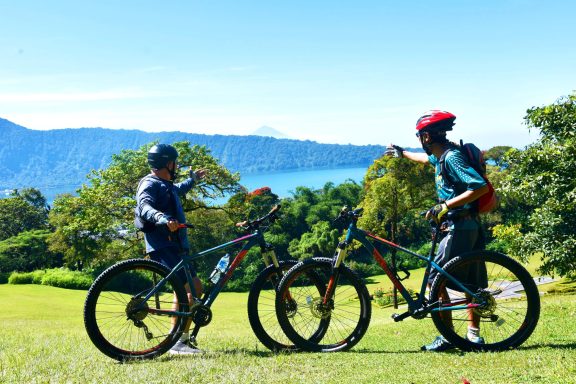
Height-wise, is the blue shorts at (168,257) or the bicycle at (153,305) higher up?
the blue shorts at (168,257)

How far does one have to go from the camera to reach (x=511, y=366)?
461 centimetres

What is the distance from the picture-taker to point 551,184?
17.5 meters

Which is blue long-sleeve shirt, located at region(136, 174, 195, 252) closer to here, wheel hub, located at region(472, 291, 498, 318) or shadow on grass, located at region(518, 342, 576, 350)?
wheel hub, located at region(472, 291, 498, 318)

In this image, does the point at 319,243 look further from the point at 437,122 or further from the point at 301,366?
the point at 301,366

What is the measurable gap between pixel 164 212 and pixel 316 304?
2113mm

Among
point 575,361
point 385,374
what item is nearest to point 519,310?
point 575,361

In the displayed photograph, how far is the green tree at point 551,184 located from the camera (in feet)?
56.6

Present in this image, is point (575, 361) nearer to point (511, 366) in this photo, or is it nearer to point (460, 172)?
point (511, 366)

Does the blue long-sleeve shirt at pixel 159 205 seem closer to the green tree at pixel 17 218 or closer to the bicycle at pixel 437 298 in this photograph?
the bicycle at pixel 437 298

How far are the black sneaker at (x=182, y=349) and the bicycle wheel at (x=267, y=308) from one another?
744 mm

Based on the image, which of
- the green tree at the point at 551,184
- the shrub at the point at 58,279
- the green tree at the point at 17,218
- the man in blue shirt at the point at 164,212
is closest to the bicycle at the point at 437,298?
the man in blue shirt at the point at 164,212

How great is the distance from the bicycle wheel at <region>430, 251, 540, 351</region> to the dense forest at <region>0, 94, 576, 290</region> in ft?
31.5

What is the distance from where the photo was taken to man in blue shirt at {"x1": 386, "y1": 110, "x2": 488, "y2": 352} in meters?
5.46

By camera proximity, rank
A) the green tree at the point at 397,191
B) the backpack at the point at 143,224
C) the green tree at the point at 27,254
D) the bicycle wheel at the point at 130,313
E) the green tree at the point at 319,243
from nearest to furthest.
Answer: the bicycle wheel at the point at 130,313, the backpack at the point at 143,224, the green tree at the point at 397,191, the green tree at the point at 319,243, the green tree at the point at 27,254
